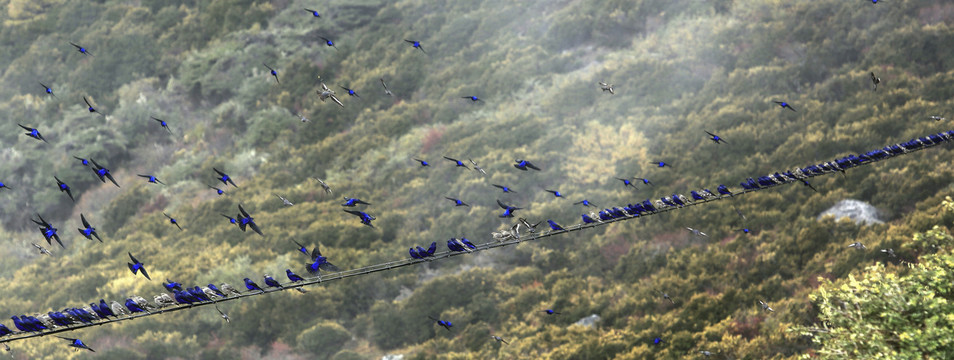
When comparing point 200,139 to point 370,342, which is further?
point 200,139

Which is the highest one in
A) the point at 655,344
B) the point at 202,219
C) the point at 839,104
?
the point at 839,104

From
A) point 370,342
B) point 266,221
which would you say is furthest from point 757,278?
point 266,221

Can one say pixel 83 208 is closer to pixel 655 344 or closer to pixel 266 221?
pixel 266 221

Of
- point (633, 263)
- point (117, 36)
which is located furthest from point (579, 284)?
point (117, 36)

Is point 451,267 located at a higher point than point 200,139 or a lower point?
higher

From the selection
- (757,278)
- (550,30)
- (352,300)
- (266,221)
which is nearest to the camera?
(757,278)

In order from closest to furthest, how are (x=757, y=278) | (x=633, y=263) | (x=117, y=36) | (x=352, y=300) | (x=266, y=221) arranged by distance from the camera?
(x=757, y=278) → (x=633, y=263) → (x=352, y=300) → (x=266, y=221) → (x=117, y=36)
